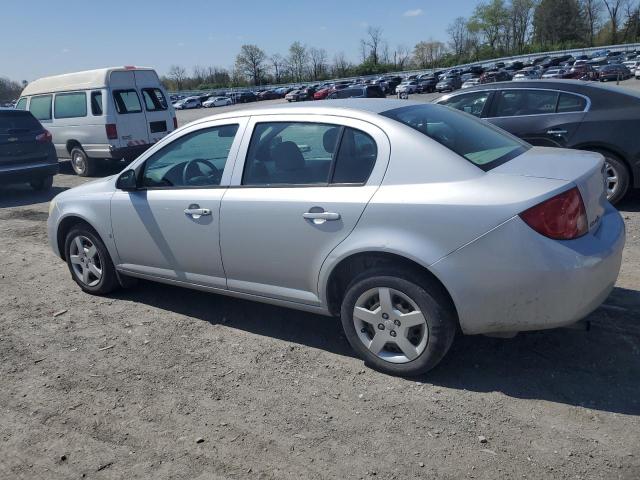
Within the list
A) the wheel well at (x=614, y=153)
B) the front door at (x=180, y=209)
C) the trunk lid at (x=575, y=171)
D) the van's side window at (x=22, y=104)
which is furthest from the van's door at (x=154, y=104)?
the trunk lid at (x=575, y=171)

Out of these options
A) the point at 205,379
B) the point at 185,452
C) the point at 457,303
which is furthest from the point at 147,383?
the point at 457,303

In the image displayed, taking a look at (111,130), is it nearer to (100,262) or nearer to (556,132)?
(100,262)

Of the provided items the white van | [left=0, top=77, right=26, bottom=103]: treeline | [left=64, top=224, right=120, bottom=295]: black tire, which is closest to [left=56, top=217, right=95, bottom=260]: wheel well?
[left=64, top=224, right=120, bottom=295]: black tire

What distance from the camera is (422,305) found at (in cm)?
331

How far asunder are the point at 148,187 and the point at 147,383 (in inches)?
63.8

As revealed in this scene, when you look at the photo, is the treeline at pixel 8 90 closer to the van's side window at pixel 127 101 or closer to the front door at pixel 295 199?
the van's side window at pixel 127 101

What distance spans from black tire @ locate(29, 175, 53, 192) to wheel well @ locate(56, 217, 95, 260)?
6.87 metres

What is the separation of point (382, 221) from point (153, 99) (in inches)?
460

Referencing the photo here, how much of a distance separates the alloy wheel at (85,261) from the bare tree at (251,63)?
112 metres

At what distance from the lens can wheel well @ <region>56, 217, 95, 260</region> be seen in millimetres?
5180

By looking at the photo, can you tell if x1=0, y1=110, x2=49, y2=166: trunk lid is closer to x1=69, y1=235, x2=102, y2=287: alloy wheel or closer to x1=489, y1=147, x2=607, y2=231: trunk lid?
x1=69, y1=235, x2=102, y2=287: alloy wheel

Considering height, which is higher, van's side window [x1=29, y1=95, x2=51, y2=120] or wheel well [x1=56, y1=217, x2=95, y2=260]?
van's side window [x1=29, y1=95, x2=51, y2=120]

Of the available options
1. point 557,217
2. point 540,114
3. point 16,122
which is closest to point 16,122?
point 16,122

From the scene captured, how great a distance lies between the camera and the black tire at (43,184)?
38.2 ft
